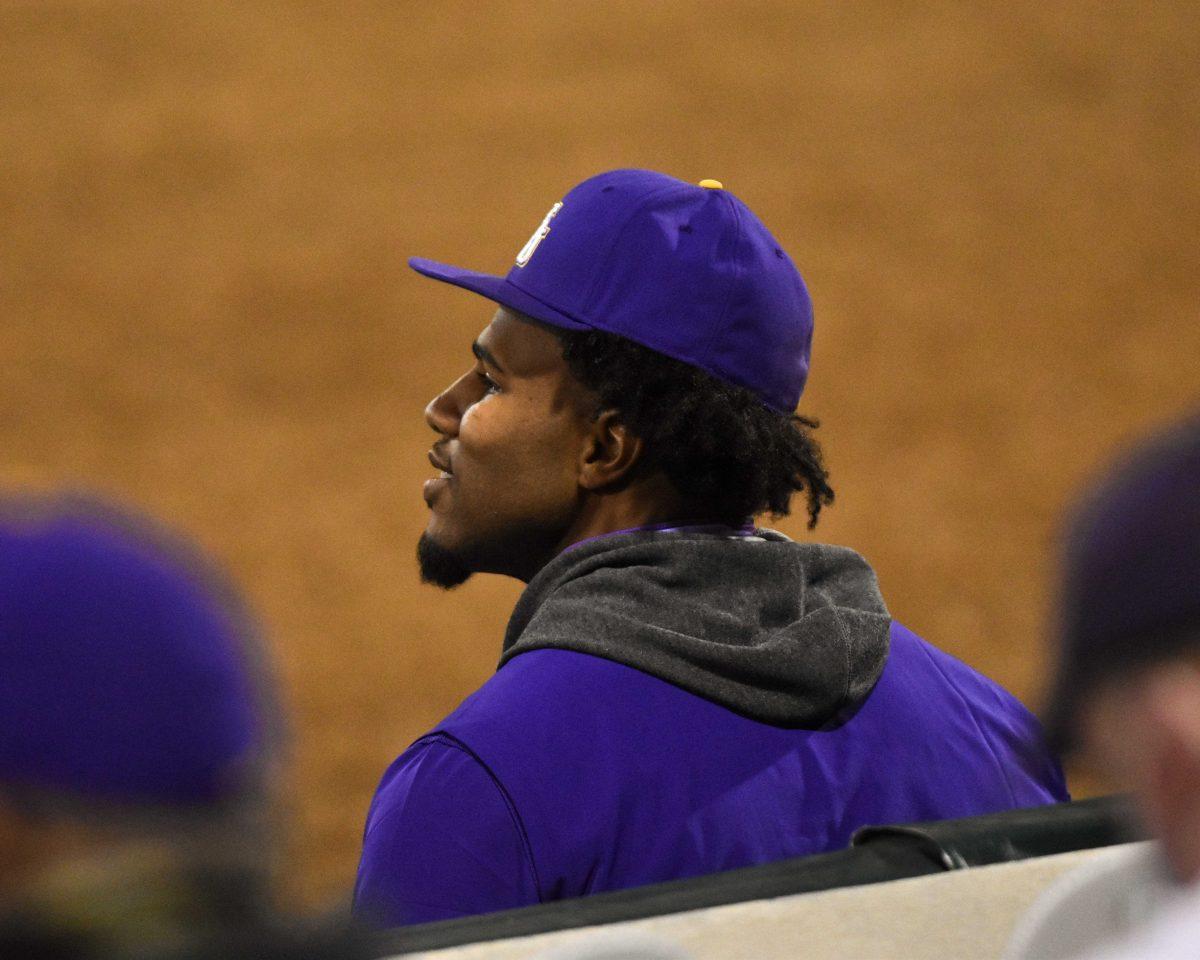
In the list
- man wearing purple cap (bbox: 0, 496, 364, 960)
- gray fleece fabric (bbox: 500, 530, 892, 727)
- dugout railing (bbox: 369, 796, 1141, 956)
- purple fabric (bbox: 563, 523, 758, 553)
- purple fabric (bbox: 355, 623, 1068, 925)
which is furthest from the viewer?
purple fabric (bbox: 563, 523, 758, 553)

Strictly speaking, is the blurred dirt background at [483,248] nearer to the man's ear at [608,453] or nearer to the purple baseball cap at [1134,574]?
the man's ear at [608,453]

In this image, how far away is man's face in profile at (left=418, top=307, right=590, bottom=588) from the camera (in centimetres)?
206

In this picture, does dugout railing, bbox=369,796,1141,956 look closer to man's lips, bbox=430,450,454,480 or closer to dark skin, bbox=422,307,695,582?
dark skin, bbox=422,307,695,582

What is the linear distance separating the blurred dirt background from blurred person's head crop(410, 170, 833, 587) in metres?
4.67

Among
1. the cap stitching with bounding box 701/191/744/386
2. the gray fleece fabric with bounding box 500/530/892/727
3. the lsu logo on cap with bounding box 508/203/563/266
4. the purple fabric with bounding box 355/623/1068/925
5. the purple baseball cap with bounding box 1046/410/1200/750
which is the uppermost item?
the lsu logo on cap with bounding box 508/203/563/266

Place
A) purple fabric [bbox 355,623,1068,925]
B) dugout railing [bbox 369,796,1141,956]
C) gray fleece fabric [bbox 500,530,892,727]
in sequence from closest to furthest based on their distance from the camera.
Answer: dugout railing [bbox 369,796,1141,956]
purple fabric [bbox 355,623,1068,925]
gray fleece fabric [bbox 500,530,892,727]

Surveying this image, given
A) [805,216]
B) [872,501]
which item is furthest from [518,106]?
[872,501]

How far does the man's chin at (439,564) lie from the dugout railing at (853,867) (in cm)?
78

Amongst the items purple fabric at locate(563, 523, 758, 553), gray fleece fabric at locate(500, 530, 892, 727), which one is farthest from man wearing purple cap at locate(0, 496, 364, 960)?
purple fabric at locate(563, 523, 758, 553)

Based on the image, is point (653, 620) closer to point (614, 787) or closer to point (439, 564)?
point (614, 787)

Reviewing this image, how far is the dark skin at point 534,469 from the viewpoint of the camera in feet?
6.68

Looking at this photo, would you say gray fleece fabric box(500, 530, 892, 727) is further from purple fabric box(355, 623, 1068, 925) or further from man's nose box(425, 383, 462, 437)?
man's nose box(425, 383, 462, 437)

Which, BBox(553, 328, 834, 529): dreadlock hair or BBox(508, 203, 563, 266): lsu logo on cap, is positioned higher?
BBox(508, 203, 563, 266): lsu logo on cap

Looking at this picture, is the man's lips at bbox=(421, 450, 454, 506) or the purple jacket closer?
the purple jacket
